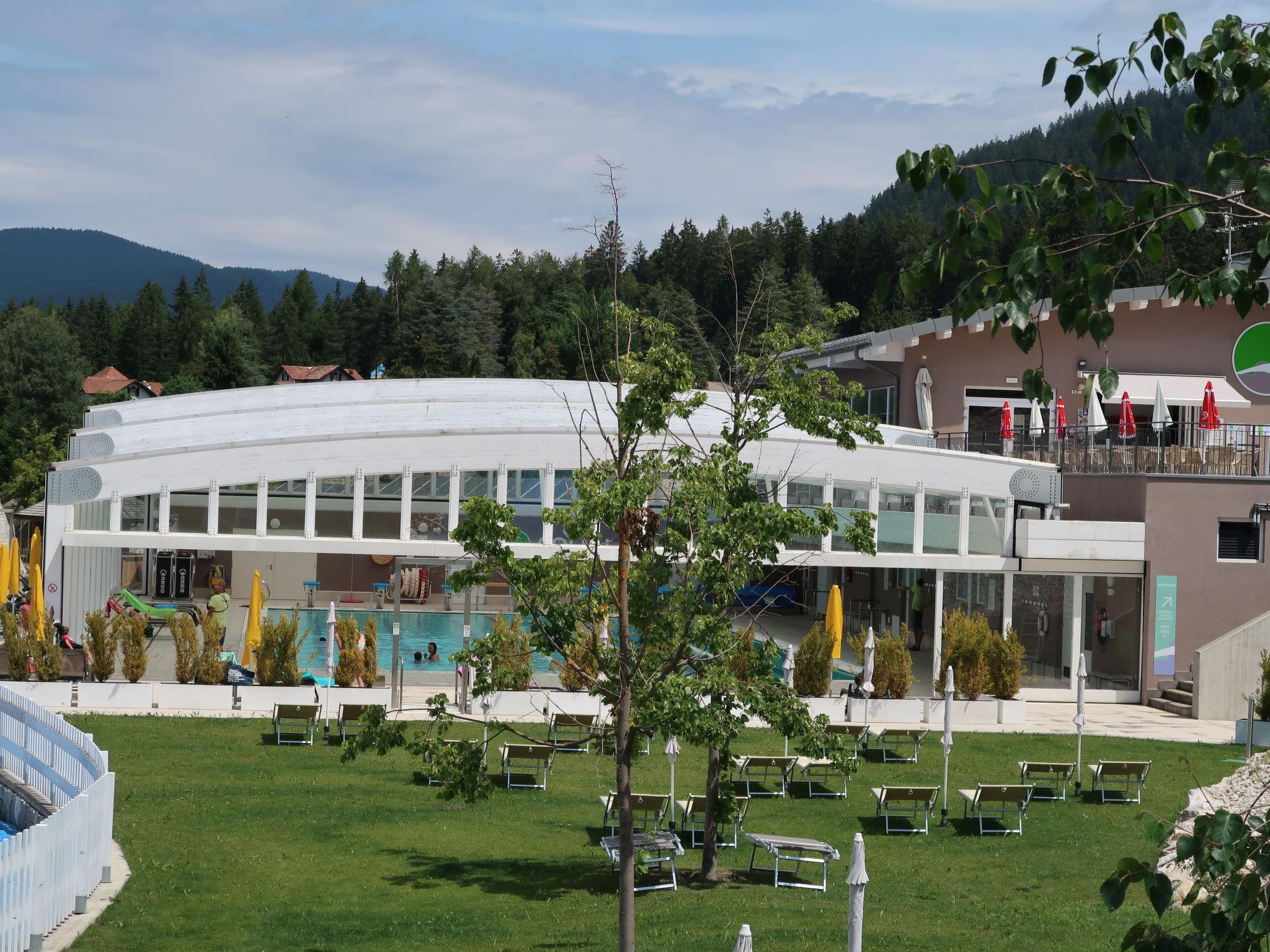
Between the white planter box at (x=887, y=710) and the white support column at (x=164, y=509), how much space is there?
1248 centimetres

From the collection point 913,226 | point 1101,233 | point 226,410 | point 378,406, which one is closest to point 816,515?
point 1101,233

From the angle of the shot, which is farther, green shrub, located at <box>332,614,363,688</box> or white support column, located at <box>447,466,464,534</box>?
white support column, located at <box>447,466,464,534</box>

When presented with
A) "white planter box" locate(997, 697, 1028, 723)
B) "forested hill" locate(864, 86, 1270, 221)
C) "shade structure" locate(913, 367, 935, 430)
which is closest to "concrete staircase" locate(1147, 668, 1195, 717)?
"white planter box" locate(997, 697, 1028, 723)

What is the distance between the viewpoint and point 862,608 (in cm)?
3139

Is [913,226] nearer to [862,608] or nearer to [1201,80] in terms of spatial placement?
[862,608]

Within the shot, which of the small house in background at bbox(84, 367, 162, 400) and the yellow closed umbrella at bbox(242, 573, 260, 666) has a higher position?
the small house in background at bbox(84, 367, 162, 400)

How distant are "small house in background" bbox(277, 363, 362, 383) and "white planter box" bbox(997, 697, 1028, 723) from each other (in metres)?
77.9

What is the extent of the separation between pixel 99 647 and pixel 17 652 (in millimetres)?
1236

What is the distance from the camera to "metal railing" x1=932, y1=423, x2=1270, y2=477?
26516 millimetres

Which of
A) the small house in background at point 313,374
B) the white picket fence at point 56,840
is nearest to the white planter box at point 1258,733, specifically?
the white picket fence at point 56,840

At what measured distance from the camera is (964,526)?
26.3m

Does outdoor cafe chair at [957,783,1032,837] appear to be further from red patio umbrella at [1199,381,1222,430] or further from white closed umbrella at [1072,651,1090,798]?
red patio umbrella at [1199,381,1222,430]

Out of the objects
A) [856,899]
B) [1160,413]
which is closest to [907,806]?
[856,899]

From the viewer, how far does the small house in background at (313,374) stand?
96.8 metres
